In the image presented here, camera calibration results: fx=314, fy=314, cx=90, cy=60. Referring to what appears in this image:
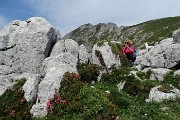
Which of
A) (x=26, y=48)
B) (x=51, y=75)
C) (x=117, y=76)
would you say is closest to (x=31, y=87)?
(x=51, y=75)

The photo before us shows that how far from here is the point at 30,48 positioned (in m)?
36.1

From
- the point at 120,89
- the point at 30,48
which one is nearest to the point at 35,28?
the point at 30,48

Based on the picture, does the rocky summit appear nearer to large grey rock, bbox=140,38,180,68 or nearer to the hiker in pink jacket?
large grey rock, bbox=140,38,180,68

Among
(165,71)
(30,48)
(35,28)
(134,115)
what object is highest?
(35,28)

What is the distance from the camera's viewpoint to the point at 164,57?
110ft

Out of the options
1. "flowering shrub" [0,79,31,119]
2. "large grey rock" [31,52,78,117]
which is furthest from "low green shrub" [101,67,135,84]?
"flowering shrub" [0,79,31,119]

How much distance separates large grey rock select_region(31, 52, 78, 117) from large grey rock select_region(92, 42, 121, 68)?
2.35m

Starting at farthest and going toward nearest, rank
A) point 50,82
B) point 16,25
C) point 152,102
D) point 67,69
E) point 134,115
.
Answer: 1. point 16,25
2. point 67,69
3. point 50,82
4. point 152,102
5. point 134,115

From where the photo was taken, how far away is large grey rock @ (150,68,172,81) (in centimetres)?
3134

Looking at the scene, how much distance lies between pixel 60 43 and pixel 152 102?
53.0 ft

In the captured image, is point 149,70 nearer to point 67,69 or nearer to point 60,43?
point 67,69

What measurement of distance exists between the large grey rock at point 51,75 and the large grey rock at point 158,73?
26.2 feet

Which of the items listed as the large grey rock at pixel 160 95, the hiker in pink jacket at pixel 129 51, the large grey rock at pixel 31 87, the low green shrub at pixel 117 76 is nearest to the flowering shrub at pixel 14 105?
the large grey rock at pixel 31 87

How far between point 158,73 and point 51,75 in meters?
10.7
